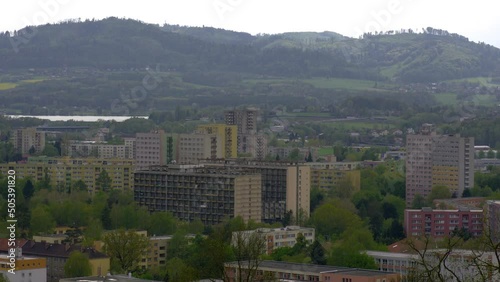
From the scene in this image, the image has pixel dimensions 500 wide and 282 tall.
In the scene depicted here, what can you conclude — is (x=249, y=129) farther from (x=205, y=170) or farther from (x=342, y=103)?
(x=342, y=103)

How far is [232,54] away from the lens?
13600 centimetres

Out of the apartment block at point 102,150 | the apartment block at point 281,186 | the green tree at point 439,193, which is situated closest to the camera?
the apartment block at point 281,186

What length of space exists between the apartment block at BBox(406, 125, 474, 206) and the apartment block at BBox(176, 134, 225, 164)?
6352 millimetres

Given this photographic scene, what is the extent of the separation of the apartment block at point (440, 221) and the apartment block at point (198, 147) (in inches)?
524

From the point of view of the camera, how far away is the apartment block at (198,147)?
48719 mm

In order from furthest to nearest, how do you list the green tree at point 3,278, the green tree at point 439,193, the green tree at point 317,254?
the green tree at point 439,193 → the green tree at point 317,254 → the green tree at point 3,278

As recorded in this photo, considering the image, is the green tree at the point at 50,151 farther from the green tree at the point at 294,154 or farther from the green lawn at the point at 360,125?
the green lawn at the point at 360,125

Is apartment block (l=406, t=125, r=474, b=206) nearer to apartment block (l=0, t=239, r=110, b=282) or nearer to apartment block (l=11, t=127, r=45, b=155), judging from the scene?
apartment block (l=0, t=239, r=110, b=282)

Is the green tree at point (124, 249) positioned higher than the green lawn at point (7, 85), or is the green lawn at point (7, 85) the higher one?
the green lawn at point (7, 85)

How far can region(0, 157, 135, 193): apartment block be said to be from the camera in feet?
155

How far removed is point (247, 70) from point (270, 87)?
15489mm

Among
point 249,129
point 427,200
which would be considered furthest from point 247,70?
point 427,200

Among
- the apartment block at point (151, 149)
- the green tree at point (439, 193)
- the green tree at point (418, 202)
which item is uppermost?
the apartment block at point (151, 149)

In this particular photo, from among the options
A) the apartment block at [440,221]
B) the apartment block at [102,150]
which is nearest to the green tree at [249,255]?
the apartment block at [440,221]
